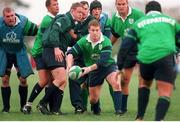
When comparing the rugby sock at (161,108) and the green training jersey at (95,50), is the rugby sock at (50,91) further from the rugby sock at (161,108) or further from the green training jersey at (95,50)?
the rugby sock at (161,108)

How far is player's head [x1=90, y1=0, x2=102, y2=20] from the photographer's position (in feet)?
45.5

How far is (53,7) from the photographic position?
1327 centimetres

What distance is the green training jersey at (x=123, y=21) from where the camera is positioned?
1355cm

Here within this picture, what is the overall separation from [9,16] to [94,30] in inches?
71.9

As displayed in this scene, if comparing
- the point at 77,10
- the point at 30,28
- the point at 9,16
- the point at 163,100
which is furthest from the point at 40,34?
the point at 163,100

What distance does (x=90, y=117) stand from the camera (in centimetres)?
1262

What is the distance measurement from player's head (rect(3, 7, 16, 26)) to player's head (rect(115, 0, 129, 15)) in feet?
6.53

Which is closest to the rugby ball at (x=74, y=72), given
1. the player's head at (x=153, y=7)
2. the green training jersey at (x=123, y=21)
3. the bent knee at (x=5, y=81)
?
the green training jersey at (x=123, y=21)

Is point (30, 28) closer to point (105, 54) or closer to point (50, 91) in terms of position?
point (50, 91)

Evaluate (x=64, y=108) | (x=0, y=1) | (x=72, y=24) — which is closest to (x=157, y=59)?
(x=72, y=24)

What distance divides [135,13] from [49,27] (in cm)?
174

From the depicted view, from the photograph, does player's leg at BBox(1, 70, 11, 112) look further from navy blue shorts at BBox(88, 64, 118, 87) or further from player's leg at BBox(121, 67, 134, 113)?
player's leg at BBox(121, 67, 134, 113)

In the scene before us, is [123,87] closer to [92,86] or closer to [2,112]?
[92,86]

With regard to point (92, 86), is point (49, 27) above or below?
above
